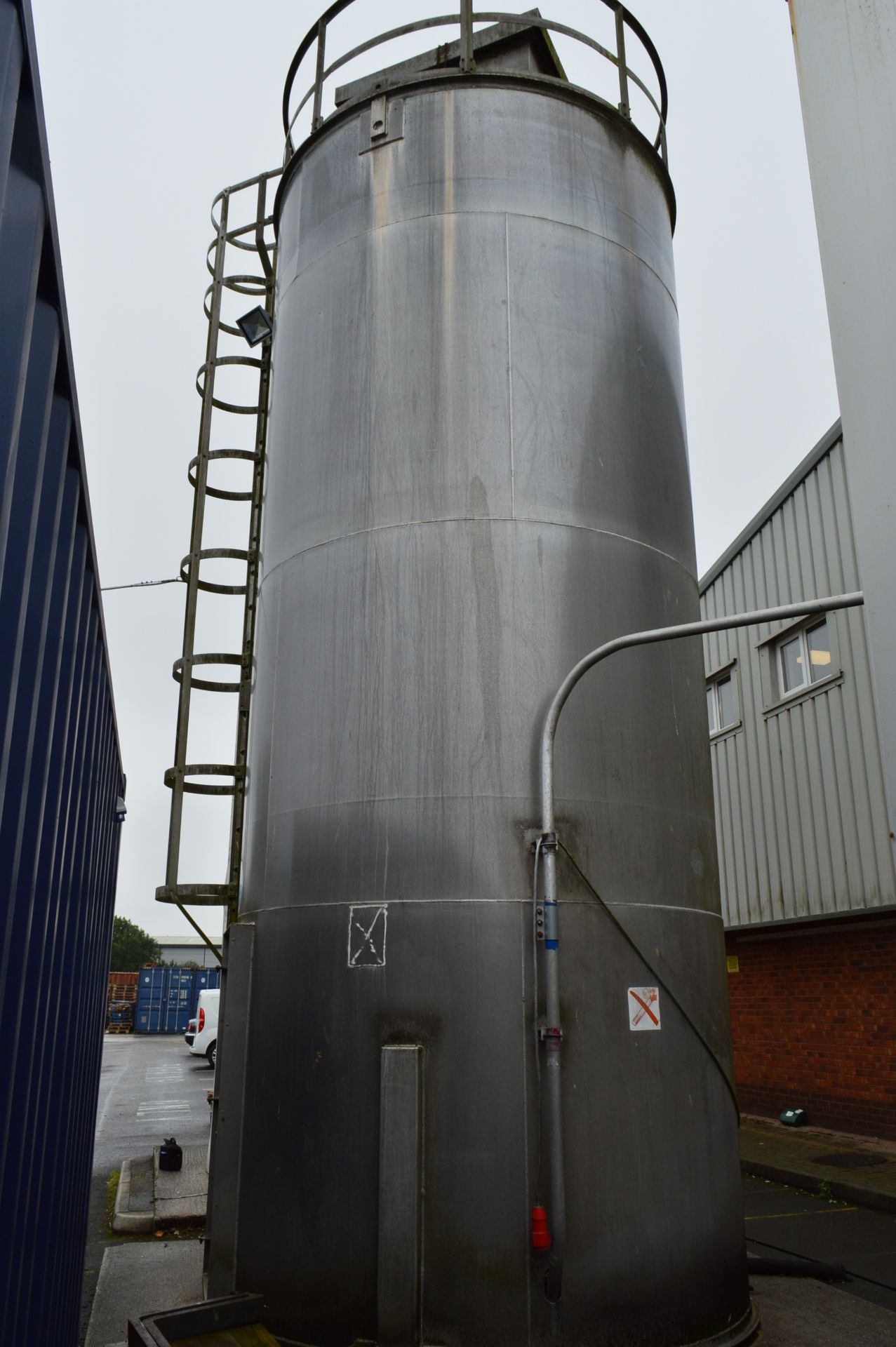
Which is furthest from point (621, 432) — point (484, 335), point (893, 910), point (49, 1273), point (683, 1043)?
point (893, 910)

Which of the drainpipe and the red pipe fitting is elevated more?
the drainpipe

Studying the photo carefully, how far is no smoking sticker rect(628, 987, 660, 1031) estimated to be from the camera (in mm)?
6039

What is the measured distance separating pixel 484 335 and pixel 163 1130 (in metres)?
13.6

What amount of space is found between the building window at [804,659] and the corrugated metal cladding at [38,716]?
10.6 m

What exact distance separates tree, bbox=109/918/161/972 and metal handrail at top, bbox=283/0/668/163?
102m

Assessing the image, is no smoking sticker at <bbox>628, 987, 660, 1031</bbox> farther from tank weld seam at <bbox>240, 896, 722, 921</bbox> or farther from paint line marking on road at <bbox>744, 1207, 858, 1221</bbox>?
paint line marking on road at <bbox>744, 1207, 858, 1221</bbox>

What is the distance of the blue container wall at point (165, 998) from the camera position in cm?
4388

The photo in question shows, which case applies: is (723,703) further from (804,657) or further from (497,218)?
(497,218)

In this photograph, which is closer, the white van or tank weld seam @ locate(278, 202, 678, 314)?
tank weld seam @ locate(278, 202, 678, 314)

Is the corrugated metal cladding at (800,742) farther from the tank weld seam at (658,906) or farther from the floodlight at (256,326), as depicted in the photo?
the floodlight at (256,326)

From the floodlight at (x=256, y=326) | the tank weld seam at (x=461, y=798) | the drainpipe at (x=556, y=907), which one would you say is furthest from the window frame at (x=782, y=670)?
the drainpipe at (x=556, y=907)

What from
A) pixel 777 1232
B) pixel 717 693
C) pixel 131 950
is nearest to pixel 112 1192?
pixel 777 1232

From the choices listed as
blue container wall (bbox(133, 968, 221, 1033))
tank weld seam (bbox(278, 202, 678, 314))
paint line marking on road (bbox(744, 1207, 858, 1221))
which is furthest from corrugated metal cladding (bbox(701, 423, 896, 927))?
blue container wall (bbox(133, 968, 221, 1033))

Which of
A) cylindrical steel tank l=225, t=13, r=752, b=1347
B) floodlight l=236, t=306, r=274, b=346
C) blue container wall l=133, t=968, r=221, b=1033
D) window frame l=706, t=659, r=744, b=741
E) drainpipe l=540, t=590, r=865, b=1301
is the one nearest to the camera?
drainpipe l=540, t=590, r=865, b=1301
